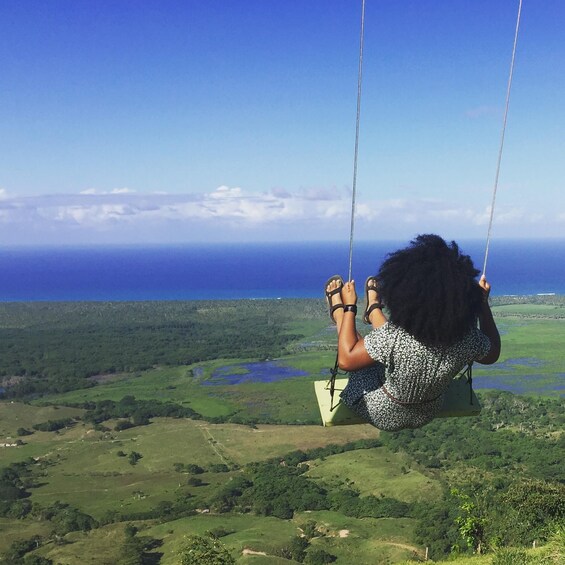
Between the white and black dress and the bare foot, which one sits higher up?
the bare foot

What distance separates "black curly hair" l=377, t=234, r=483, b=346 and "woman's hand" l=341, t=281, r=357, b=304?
1.02 ft

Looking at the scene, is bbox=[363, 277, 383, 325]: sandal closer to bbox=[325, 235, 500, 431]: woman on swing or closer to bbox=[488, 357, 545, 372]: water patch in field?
bbox=[325, 235, 500, 431]: woman on swing

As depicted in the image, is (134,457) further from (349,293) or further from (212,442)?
(349,293)

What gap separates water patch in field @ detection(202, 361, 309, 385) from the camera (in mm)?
43031

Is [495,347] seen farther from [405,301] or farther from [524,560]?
[524,560]

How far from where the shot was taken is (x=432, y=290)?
196cm

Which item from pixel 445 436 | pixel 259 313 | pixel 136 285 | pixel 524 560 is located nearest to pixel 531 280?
pixel 259 313

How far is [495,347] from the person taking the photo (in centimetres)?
221

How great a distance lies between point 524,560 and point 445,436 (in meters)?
26.7

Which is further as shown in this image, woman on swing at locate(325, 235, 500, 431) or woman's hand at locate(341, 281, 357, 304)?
woman's hand at locate(341, 281, 357, 304)

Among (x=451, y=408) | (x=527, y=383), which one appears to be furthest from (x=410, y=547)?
(x=527, y=383)

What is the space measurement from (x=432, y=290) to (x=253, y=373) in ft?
144

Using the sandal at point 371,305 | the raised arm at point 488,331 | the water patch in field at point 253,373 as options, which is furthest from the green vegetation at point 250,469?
the sandal at point 371,305

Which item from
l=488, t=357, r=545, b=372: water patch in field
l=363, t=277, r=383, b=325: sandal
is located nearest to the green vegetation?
l=488, t=357, r=545, b=372: water patch in field
